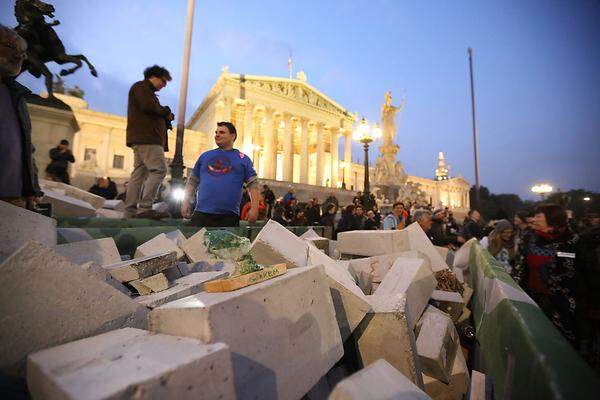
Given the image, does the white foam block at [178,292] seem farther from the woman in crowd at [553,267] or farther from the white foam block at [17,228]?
the woman in crowd at [553,267]

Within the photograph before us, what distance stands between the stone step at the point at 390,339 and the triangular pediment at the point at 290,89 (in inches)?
1438

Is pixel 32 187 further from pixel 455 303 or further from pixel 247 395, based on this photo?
pixel 455 303

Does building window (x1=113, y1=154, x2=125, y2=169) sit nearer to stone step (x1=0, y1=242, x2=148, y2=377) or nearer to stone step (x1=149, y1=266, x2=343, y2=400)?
stone step (x1=0, y1=242, x2=148, y2=377)

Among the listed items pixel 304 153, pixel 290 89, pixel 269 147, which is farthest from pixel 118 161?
pixel 290 89

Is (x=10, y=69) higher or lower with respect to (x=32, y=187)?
higher

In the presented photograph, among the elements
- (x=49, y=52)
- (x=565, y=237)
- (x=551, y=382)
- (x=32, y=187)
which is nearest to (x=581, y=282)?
(x=565, y=237)

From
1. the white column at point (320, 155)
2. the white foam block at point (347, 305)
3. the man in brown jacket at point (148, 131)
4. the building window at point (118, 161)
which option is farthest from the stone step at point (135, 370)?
the building window at point (118, 161)

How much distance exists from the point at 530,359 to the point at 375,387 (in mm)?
622

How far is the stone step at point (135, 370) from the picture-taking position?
30.0 inches

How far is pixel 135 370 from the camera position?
825 mm

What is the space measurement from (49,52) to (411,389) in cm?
836

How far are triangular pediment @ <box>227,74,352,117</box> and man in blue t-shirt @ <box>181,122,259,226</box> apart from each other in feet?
111

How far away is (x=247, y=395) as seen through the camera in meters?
1.09

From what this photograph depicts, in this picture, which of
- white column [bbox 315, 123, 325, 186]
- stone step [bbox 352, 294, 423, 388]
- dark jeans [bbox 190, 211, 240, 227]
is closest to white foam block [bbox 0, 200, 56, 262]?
dark jeans [bbox 190, 211, 240, 227]
